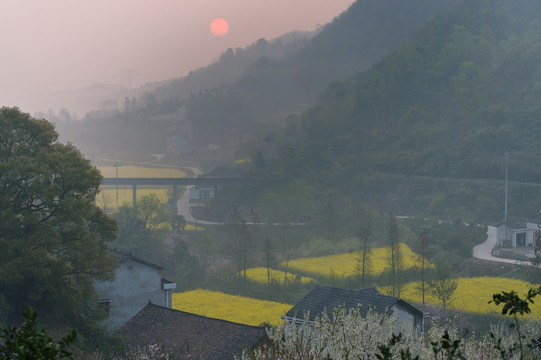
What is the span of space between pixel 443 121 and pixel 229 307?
71.6 meters

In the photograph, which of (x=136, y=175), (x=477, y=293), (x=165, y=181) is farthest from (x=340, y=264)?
(x=136, y=175)

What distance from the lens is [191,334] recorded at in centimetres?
2275

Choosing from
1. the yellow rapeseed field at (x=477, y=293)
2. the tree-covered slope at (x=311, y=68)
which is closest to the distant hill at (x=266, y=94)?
the tree-covered slope at (x=311, y=68)

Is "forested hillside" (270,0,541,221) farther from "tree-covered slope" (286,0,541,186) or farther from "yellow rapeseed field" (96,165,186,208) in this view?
"yellow rapeseed field" (96,165,186,208)

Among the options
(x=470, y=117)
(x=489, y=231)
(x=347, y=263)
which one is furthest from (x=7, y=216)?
(x=470, y=117)

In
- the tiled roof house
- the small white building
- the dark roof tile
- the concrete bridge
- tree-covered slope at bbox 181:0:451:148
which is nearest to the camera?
the tiled roof house

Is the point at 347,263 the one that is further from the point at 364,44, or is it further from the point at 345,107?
the point at 364,44

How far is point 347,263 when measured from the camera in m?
53.2

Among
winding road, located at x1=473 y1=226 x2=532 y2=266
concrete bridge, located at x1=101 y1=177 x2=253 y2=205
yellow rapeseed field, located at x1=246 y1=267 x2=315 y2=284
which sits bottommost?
yellow rapeseed field, located at x1=246 y1=267 x2=315 y2=284

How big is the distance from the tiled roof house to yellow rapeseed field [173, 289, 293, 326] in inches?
464

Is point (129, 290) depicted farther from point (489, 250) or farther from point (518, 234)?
point (518, 234)

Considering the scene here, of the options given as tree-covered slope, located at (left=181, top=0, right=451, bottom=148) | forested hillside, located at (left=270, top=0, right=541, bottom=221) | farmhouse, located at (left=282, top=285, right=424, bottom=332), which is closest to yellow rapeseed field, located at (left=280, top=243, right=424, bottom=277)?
forested hillside, located at (left=270, top=0, right=541, bottom=221)

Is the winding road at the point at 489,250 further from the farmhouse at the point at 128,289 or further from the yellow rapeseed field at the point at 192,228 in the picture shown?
the yellow rapeseed field at the point at 192,228

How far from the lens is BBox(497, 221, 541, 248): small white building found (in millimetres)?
55562
